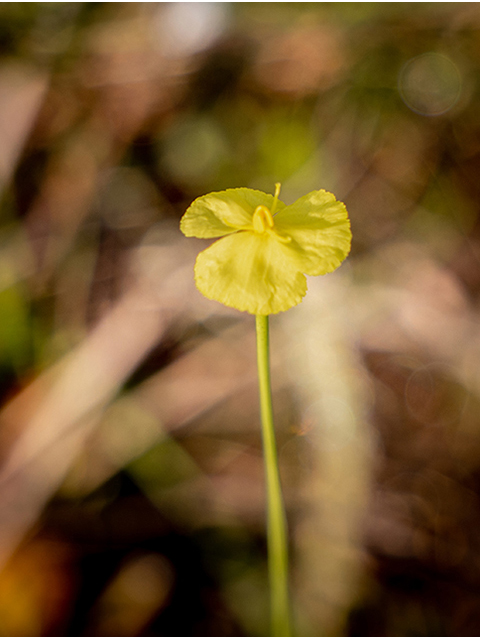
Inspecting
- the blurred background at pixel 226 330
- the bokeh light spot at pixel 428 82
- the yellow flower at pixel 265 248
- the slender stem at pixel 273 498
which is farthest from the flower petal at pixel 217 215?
the bokeh light spot at pixel 428 82

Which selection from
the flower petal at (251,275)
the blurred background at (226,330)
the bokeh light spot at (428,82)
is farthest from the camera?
the bokeh light spot at (428,82)

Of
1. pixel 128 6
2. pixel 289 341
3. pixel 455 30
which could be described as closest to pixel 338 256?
pixel 289 341

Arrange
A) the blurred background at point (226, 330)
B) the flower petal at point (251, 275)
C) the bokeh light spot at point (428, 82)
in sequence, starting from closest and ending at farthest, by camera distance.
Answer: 1. the flower petal at point (251, 275)
2. the blurred background at point (226, 330)
3. the bokeh light spot at point (428, 82)

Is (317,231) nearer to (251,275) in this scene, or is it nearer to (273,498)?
(251,275)

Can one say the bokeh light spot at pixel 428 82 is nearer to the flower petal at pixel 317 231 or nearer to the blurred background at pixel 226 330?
the blurred background at pixel 226 330

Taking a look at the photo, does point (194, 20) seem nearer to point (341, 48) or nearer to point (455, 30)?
point (341, 48)

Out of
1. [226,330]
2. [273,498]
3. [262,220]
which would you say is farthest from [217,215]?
[226,330]

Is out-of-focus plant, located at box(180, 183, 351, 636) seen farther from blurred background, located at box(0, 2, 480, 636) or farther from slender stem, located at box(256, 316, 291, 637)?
blurred background, located at box(0, 2, 480, 636)
